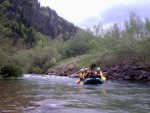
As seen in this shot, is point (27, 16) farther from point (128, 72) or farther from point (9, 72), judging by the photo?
point (9, 72)

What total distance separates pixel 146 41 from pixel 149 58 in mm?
2452

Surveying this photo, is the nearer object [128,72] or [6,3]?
[128,72]

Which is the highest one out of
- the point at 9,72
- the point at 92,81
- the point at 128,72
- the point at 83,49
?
the point at 83,49

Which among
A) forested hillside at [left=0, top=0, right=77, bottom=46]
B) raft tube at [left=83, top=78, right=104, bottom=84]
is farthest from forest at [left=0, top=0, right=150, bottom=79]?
raft tube at [left=83, top=78, right=104, bottom=84]

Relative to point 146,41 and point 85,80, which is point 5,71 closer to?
point 85,80

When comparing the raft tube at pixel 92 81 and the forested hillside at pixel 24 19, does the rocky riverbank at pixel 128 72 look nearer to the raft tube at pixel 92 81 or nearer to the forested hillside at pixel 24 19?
the raft tube at pixel 92 81

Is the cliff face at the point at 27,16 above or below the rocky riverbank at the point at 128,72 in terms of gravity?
above

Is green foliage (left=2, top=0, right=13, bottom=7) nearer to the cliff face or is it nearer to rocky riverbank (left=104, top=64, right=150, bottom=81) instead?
the cliff face

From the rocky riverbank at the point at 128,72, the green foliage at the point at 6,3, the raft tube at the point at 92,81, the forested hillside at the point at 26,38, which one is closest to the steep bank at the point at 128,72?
the rocky riverbank at the point at 128,72

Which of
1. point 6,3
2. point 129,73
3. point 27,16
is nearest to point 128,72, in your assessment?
point 129,73

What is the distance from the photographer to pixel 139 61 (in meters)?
43.7

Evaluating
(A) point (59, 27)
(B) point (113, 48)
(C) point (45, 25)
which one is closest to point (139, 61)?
(B) point (113, 48)

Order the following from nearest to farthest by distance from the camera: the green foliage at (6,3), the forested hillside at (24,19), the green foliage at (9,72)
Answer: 1. the green foliage at (9,72)
2. the forested hillside at (24,19)
3. the green foliage at (6,3)

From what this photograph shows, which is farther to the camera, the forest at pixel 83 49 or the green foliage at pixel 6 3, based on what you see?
the green foliage at pixel 6 3
